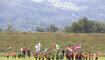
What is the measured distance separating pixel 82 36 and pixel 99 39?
645 cm

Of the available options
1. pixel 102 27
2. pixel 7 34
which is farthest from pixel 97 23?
pixel 7 34

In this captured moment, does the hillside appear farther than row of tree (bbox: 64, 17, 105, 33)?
No

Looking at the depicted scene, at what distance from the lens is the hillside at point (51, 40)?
64.0 metres

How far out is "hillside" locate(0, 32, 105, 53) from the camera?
64.0 meters

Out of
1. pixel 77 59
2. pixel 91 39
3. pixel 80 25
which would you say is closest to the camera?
pixel 77 59

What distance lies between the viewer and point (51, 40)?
71312mm

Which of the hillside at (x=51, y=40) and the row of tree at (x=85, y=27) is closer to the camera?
the hillside at (x=51, y=40)

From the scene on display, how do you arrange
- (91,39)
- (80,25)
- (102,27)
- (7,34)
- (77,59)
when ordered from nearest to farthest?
(77,59) → (91,39) → (7,34) → (80,25) → (102,27)

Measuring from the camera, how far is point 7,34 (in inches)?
3076

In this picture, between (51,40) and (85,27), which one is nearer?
(51,40)

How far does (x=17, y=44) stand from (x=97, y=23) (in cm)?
8645

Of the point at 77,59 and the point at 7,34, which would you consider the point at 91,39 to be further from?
the point at 77,59

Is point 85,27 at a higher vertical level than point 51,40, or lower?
higher

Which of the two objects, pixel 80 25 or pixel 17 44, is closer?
pixel 17 44
